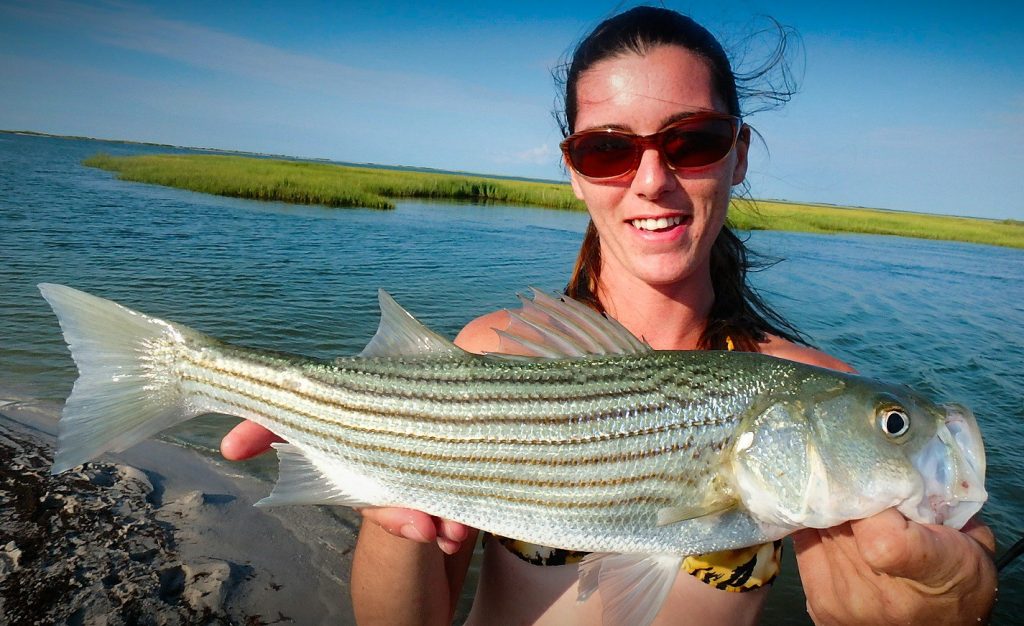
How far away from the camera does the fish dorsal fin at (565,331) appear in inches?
100

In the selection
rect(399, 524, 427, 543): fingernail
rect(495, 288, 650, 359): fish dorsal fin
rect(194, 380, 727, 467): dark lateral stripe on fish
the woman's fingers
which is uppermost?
rect(495, 288, 650, 359): fish dorsal fin

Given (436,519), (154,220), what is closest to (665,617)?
(436,519)

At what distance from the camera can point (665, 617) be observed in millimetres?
2688

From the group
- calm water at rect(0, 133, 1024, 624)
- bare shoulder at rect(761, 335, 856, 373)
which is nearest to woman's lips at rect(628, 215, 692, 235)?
bare shoulder at rect(761, 335, 856, 373)

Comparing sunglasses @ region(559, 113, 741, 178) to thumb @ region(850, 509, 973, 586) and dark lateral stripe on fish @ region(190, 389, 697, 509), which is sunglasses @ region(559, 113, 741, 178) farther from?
thumb @ region(850, 509, 973, 586)

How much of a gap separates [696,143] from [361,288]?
1427 centimetres

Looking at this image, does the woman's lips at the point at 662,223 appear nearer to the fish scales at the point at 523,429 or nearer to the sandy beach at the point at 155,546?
the fish scales at the point at 523,429

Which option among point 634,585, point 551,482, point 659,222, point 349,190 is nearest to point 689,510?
point 634,585

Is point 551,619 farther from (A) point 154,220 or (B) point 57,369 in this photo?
(A) point 154,220

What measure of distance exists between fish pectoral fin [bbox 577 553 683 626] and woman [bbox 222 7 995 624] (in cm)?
39

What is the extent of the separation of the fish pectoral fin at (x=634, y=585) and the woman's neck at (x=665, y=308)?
1222mm

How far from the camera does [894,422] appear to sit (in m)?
2.14

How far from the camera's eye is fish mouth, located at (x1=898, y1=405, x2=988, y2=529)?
1.97 metres

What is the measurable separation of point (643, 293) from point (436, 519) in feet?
5.37
